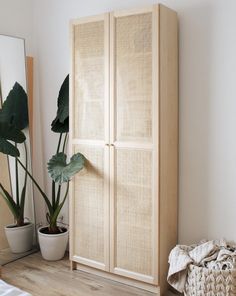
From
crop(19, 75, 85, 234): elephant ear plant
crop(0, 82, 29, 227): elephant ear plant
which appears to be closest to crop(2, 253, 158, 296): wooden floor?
crop(19, 75, 85, 234): elephant ear plant

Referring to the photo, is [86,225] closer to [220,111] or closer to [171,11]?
[220,111]

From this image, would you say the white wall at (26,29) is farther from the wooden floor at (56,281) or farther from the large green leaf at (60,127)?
the wooden floor at (56,281)

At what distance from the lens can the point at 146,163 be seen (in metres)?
2.75

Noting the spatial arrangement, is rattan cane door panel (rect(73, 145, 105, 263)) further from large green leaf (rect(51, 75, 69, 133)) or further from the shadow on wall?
the shadow on wall

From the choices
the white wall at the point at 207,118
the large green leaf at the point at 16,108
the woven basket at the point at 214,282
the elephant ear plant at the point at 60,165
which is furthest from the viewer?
the large green leaf at the point at 16,108

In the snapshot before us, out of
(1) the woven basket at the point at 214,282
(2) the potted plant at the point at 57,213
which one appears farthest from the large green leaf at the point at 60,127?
(1) the woven basket at the point at 214,282

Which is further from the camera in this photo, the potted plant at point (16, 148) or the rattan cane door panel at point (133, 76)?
the potted plant at point (16, 148)

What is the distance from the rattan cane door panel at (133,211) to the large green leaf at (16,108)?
120cm

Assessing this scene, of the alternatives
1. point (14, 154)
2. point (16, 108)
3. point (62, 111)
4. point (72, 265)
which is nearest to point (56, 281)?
point (72, 265)

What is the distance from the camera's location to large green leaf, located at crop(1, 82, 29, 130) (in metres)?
3.46

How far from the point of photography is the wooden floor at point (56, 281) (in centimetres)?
283

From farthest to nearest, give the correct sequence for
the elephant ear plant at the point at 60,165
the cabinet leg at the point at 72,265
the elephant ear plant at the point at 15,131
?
the elephant ear plant at the point at 15,131
the cabinet leg at the point at 72,265
the elephant ear plant at the point at 60,165

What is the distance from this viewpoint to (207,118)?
280cm

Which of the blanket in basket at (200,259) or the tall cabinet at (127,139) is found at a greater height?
the tall cabinet at (127,139)
